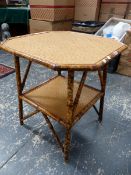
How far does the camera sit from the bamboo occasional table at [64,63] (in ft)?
2.90

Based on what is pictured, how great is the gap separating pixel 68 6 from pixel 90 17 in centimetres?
39

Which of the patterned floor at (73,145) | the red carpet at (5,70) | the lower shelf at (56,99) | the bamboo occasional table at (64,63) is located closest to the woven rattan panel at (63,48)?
the bamboo occasional table at (64,63)

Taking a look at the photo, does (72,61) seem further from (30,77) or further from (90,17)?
(90,17)

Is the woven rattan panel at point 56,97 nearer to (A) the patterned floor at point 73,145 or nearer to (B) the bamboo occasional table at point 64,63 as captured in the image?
(B) the bamboo occasional table at point 64,63

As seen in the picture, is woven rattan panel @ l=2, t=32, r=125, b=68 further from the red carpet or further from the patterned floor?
the red carpet

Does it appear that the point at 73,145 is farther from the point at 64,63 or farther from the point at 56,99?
the point at 64,63

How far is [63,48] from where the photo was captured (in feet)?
3.51

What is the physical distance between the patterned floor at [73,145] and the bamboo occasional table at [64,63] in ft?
0.33

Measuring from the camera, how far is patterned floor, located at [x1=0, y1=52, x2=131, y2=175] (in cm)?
117

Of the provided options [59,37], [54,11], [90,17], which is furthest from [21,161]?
[90,17]

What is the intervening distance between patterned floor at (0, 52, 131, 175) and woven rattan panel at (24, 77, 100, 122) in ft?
1.01

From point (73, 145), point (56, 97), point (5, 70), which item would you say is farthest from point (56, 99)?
point (5, 70)

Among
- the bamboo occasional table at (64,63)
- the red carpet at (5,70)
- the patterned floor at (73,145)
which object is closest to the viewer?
the bamboo occasional table at (64,63)

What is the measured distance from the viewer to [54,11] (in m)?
2.64
